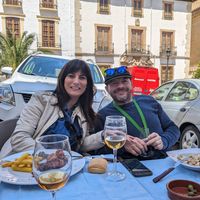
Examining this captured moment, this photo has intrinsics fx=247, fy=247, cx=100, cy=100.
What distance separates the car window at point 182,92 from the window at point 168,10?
22.0m

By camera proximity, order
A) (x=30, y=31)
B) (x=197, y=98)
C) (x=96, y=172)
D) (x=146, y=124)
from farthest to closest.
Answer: (x=30, y=31), (x=197, y=98), (x=146, y=124), (x=96, y=172)

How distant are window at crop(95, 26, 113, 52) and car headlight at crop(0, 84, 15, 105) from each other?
1970 centimetres

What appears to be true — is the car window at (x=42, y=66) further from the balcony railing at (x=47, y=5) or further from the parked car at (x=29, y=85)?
the balcony railing at (x=47, y=5)

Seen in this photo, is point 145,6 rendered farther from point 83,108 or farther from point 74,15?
point 83,108

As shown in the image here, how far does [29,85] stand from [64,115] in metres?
2.26

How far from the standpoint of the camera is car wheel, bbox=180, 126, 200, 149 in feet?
14.8

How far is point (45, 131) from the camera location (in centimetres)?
203

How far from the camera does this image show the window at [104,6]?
2325 centimetres

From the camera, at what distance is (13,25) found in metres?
21.0

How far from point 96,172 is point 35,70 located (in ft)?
13.4

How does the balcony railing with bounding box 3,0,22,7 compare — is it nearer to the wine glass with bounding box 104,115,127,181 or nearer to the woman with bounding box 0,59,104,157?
the woman with bounding box 0,59,104,157

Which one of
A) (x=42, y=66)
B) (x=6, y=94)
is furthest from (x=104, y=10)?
(x=6, y=94)

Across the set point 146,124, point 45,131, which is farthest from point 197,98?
point 45,131

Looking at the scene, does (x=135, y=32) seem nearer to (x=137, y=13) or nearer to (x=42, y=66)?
(x=137, y=13)
